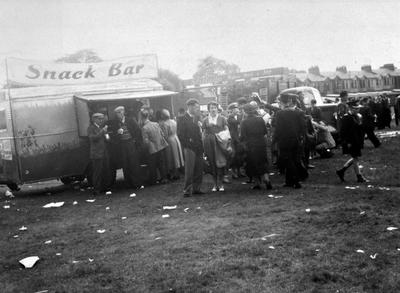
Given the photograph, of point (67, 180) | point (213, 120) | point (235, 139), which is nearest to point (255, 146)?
point (213, 120)

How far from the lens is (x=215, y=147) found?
35.9 ft

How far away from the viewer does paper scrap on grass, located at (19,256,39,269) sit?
614 centimetres

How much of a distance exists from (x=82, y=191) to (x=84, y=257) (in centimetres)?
712

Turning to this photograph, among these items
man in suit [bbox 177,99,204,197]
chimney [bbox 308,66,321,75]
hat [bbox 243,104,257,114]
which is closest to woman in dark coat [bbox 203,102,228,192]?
man in suit [bbox 177,99,204,197]

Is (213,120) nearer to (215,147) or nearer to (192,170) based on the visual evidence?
(215,147)

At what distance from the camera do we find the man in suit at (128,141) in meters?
12.6

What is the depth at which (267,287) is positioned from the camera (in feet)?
15.4

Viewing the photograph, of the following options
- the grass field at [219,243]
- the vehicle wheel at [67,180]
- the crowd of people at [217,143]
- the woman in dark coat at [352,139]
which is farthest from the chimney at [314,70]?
the grass field at [219,243]

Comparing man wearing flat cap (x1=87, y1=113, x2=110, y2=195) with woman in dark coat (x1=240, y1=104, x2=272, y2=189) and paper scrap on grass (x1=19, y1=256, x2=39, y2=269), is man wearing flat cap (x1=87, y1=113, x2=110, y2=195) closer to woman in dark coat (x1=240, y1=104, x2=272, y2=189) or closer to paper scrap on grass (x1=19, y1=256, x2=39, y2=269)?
woman in dark coat (x1=240, y1=104, x2=272, y2=189)

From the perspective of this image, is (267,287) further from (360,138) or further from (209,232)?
(360,138)

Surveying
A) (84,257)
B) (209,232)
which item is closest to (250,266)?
(209,232)

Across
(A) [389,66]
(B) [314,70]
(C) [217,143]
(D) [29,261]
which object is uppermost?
(A) [389,66]

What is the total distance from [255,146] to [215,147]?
3.33ft

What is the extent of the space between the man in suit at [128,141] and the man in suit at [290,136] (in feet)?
13.7
